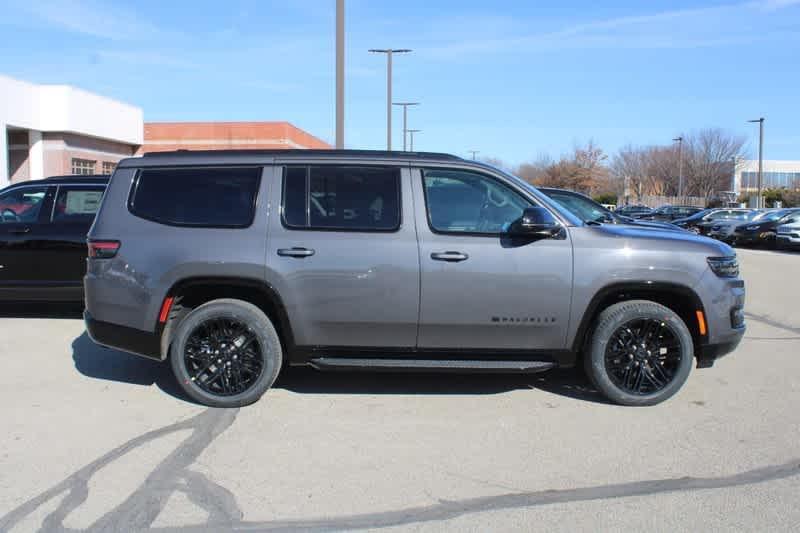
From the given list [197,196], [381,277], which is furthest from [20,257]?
[381,277]

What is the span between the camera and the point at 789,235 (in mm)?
23078

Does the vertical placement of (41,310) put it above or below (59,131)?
below

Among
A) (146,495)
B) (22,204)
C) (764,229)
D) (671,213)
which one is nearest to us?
(146,495)

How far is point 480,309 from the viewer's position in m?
5.32

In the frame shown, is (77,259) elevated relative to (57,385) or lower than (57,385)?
elevated

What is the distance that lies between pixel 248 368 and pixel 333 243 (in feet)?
3.95

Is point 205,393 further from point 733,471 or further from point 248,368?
point 733,471

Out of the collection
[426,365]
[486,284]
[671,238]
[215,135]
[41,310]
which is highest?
[215,135]

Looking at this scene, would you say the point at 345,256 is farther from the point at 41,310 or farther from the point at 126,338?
the point at 41,310

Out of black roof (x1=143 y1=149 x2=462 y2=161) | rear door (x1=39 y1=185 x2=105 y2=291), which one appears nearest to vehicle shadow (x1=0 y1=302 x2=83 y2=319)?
rear door (x1=39 y1=185 x2=105 y2=291)

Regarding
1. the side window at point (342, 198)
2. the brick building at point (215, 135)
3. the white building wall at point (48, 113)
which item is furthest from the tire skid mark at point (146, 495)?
the brick building at point (215, 135)

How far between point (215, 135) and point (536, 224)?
153ft

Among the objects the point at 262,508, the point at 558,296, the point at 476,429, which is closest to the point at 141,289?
the point at 262,508

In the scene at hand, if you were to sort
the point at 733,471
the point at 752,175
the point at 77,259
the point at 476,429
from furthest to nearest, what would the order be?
the point at 752,175 → the point at 77,259 → the point at 476,429 → the point at 733,471
